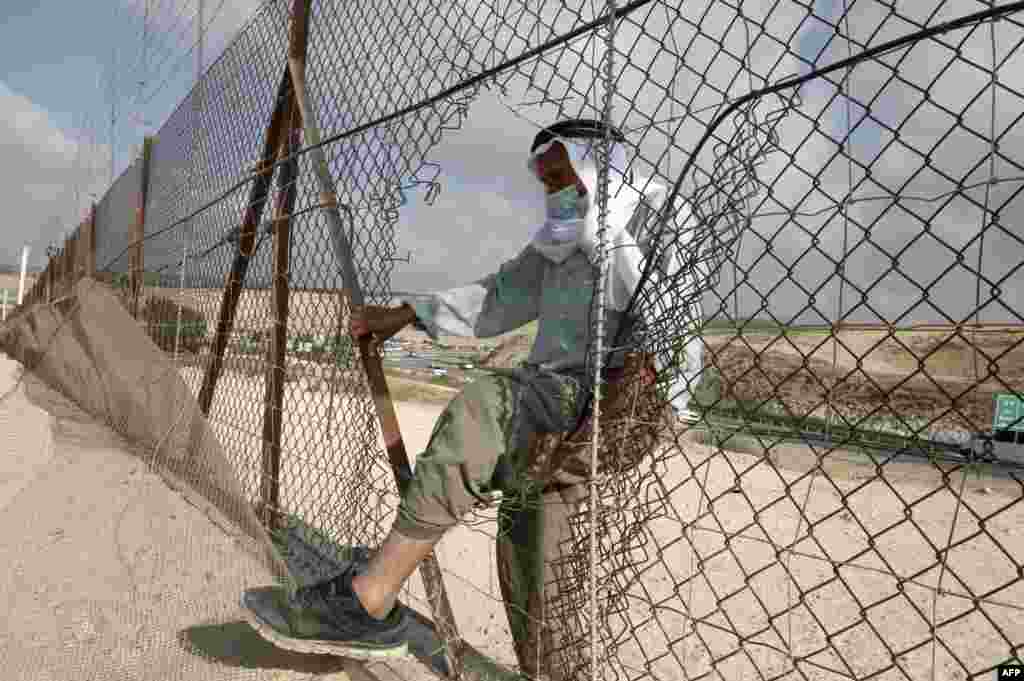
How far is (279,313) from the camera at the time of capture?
302 centimetres

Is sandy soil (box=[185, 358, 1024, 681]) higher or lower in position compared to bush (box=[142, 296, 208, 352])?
lower

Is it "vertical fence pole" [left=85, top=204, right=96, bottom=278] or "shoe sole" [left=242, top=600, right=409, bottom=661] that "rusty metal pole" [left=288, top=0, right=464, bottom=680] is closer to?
"shoe sole" [left=242, top=600, right=409, bottom=661]

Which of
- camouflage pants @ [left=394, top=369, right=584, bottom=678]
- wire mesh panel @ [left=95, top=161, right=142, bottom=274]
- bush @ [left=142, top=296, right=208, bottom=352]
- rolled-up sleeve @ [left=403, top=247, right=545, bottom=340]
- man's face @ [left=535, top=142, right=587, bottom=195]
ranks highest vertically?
wire mesh panel @ [left=95, top=161, right=142, bottom=274]

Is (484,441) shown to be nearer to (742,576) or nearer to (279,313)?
(279,313)

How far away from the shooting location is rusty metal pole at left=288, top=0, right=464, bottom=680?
214 centimetres

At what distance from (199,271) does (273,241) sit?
4.90ft

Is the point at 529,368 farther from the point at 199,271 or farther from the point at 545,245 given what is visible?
the point at 199,271

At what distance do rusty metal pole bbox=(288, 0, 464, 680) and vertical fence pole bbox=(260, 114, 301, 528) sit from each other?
241mm

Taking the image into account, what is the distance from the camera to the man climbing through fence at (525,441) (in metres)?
1.77

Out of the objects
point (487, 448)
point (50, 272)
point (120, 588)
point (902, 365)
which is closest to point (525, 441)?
point (487, 448)

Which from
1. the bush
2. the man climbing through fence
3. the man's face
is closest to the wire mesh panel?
the bush

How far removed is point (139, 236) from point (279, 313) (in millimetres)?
3269

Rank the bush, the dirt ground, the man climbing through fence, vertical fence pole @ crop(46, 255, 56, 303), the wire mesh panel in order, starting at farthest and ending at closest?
vertical fence pole @ crop(46, 255, 56, 303) < the wire mesh panel < the bush < the man climbing through fence < the dirt ground

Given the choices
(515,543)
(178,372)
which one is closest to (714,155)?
(515,543)
